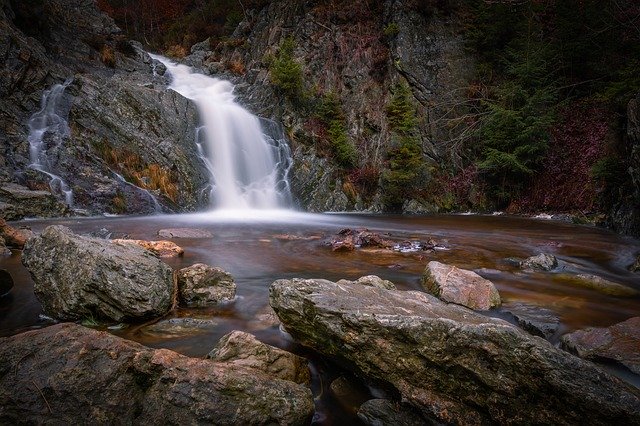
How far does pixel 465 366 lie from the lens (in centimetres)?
213

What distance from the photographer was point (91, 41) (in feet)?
59.1

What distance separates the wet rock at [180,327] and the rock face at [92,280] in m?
0.18

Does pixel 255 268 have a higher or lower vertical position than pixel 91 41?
lower

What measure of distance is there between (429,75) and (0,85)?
17922 mm

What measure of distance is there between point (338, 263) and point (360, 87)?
14.1 meters

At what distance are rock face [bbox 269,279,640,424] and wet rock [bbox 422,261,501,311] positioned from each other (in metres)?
1.30

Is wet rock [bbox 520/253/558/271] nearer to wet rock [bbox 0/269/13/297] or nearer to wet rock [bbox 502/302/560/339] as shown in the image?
wet rock [bbox 502/302/560/339]

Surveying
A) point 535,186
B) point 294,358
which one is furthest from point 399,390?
point 535,186

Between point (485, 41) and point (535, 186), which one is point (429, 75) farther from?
point (535, 186)

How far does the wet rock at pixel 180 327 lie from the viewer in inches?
128

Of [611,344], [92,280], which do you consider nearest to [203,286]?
[92,280]

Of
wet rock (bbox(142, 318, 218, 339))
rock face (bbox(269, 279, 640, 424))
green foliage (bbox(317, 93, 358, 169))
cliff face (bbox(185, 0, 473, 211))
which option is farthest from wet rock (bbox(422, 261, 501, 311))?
green foliage (bbox(317, 93, 358, 169))

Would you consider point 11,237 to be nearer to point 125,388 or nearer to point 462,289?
point 125,388

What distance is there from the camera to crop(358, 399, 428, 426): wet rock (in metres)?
2.19
